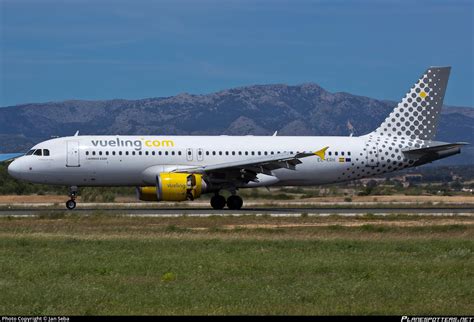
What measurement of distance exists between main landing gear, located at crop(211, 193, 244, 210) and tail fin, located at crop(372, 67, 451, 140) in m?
8.79

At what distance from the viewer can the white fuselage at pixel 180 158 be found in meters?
43.9

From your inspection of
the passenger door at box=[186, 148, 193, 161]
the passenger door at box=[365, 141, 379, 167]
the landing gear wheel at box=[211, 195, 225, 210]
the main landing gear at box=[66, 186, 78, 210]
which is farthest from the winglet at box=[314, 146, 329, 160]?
the main landing gear at box=[66, 186, 78, 210]

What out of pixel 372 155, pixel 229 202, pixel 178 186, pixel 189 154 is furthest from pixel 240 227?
pixel 372 155

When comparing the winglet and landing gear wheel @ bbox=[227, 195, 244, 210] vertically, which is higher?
the winglet

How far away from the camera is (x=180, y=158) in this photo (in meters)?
44.9

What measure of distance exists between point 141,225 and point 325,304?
61.3ft

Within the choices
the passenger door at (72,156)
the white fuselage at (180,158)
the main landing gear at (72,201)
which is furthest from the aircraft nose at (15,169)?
the main landing gear at (72,201)

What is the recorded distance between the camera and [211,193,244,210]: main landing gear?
45.0 metres

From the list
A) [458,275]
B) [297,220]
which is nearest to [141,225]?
[297,220]

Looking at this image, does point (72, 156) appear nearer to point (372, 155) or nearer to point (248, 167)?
point (248, 167)

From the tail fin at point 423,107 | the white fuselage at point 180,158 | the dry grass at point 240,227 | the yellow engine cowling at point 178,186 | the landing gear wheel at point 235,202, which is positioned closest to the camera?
the dry grass at point 240,227

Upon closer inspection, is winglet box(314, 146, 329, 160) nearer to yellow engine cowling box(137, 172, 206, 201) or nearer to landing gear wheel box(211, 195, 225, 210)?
landing gear wheel box(211, 195, 225, 210)

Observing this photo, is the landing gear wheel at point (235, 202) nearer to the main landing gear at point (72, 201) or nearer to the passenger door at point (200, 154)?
the passenger door at point (200, 154)

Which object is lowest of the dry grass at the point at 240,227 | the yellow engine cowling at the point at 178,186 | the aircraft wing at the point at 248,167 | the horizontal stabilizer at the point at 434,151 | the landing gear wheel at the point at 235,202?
the dry grass at the point at 240,227
